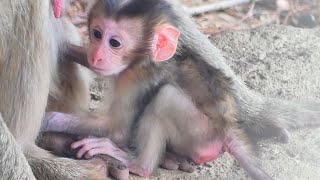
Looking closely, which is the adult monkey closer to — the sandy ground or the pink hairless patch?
the pink hairless patch

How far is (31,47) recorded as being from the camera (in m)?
3.00

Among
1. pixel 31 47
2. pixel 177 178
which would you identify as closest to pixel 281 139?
pixel 177 178

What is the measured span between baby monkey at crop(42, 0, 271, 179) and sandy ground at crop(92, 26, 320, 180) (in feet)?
0.40

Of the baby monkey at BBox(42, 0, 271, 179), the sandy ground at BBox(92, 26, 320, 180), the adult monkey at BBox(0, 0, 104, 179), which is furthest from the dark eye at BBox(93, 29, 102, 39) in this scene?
the sandy ground at BBox(92, 26, 320, 180)

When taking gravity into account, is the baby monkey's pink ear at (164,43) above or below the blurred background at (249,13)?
above

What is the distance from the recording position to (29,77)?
304 cm

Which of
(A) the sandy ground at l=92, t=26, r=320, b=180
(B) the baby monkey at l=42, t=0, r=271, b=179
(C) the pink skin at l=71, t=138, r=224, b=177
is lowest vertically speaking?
(A) the sandy ground at l=92, t=26, r=320, b=180

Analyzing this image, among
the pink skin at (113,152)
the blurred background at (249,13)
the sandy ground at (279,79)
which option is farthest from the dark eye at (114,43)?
the blurred background at (249,13)

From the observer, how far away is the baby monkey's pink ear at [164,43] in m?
2.93

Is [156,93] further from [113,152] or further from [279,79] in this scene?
[279,79]

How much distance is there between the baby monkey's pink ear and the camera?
2928 mm

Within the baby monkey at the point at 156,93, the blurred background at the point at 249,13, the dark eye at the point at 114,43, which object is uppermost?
the dark eye at the point at 114,43

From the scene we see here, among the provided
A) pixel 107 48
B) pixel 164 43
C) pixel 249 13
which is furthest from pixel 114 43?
pixel 249 13

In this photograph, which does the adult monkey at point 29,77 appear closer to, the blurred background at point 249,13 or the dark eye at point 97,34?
the dark eye at point 97,34
